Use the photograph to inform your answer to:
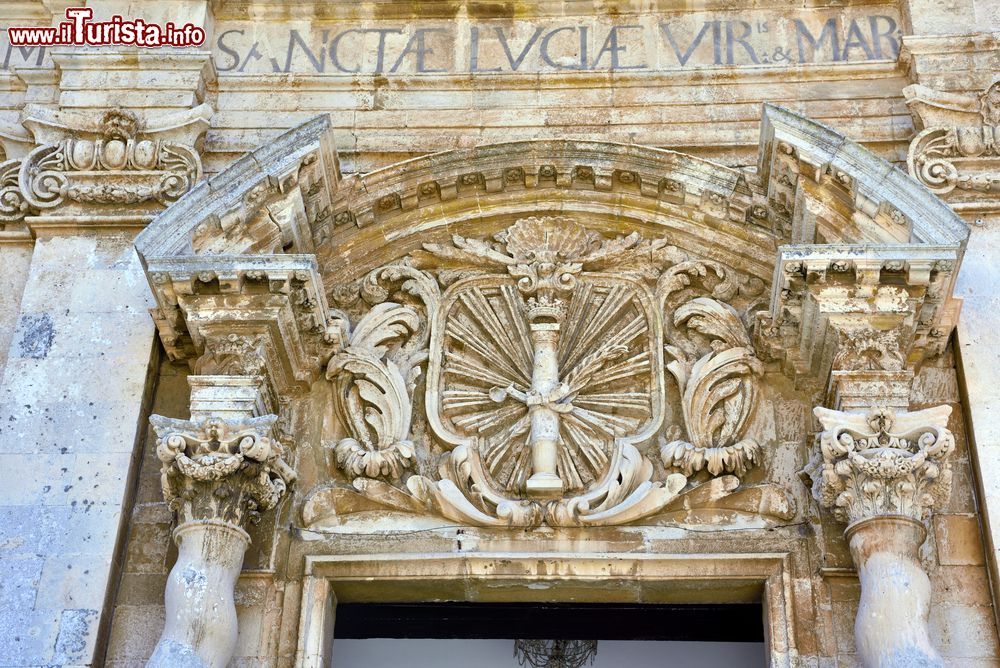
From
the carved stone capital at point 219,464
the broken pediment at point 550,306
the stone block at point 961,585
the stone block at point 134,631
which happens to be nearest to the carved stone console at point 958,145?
the broken pediment at point 550,306

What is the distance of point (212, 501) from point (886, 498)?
331 centimetres

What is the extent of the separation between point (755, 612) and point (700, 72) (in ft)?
11.0

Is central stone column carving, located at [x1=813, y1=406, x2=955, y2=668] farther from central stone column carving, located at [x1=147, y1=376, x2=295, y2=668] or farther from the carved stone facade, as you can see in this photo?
central stone column carving, located at [x1=147, y1=376, x2=295, y2=668]

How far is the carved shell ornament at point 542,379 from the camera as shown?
8.11 m

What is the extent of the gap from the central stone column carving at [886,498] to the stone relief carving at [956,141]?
Answer: 6.13 feet

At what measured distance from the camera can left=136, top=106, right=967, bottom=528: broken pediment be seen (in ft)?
26.3

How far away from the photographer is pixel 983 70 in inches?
367

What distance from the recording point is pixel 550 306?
877 cm

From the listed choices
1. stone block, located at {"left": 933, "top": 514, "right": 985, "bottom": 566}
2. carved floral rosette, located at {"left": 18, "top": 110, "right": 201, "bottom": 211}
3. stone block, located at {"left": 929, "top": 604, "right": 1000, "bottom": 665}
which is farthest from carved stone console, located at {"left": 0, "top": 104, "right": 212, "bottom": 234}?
stone block, located at {"left": 929, "top": 604, "right": 1000, "bottom": 665}

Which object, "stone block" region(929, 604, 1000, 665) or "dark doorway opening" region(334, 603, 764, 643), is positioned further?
"dark doorway opening" region(334, 603, 764, 643)

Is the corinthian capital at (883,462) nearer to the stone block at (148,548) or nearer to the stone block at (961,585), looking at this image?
the stone block at (961,585)

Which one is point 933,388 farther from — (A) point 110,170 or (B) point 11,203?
(B) point 11,203

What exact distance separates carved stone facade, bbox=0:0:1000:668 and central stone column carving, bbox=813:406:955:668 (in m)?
0.02

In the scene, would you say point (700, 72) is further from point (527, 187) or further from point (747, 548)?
point (747, 548)
